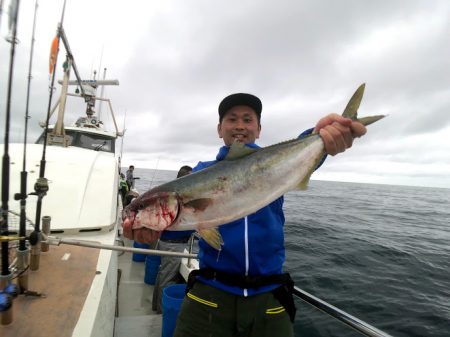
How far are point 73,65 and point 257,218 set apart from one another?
275 inches

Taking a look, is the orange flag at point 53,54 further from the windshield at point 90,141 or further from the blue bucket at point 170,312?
the windshield at point 90,141

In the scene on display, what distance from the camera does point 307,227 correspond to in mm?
20047

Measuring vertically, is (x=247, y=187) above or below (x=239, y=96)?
below

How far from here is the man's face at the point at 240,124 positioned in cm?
322

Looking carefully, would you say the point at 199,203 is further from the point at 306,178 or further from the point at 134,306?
the point at 134,306

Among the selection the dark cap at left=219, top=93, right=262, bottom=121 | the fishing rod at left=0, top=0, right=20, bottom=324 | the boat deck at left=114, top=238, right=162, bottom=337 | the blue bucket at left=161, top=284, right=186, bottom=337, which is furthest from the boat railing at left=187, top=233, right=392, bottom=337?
the boat deck at left=114, top=238, right=162, bottom=337

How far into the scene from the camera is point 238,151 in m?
2.72

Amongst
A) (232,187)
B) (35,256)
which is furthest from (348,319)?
(35,256)

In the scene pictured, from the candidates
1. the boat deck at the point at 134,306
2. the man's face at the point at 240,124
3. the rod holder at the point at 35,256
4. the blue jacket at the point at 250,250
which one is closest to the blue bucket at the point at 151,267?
the boat deck at the point at 134,306

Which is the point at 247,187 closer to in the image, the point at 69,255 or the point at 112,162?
the point at 69,255

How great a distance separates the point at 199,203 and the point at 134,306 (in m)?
4.91

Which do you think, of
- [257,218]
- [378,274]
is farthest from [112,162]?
[378,274]

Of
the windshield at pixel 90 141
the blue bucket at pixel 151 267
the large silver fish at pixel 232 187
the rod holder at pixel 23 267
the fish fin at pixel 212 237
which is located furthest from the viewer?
the windshield at pixel 90 141

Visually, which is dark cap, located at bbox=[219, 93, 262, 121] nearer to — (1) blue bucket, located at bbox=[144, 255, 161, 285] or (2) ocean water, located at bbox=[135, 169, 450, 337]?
(1) blue bucket, located at bbox=[144, 255, 161, 285]
